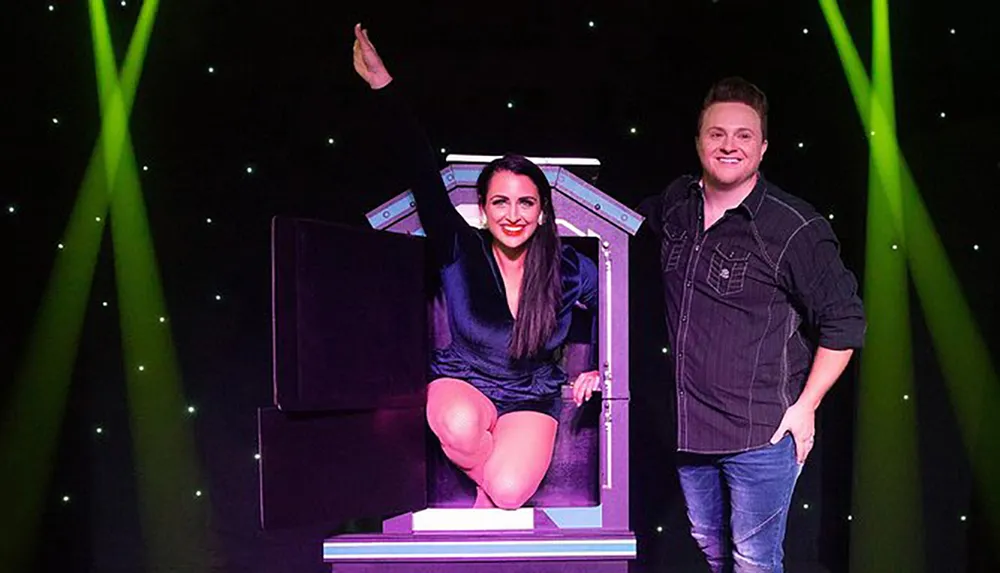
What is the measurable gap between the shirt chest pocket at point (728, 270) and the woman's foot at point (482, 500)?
872 millimetres

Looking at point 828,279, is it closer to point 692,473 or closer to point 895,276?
point 692,473

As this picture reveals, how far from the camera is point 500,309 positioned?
2.32 m

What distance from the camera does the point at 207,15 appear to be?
2.88 meters

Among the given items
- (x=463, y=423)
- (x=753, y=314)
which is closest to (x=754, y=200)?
(x=753, y=314)

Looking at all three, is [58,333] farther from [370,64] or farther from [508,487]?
[508,487]

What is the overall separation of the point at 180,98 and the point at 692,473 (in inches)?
85.6

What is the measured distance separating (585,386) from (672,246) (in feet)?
1.57

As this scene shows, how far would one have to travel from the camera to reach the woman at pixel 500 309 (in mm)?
2281

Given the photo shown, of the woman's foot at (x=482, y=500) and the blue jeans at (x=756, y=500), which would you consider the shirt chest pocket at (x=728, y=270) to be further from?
the woman's foot at (x=482, y=500)

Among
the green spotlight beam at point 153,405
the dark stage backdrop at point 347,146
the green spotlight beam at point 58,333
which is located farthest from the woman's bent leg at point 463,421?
the green spotlight beam at point 58,333

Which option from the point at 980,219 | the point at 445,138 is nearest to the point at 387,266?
the point at 445,138

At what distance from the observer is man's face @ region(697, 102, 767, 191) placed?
7.31 ft

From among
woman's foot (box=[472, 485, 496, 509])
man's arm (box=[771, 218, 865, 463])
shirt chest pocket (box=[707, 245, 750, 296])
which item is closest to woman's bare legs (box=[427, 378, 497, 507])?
woman's foot (box=[472, 485, 496, 509])

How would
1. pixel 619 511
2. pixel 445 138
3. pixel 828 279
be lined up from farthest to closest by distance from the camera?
pixel 445 138, pixel 619 511, pixel 828 279
